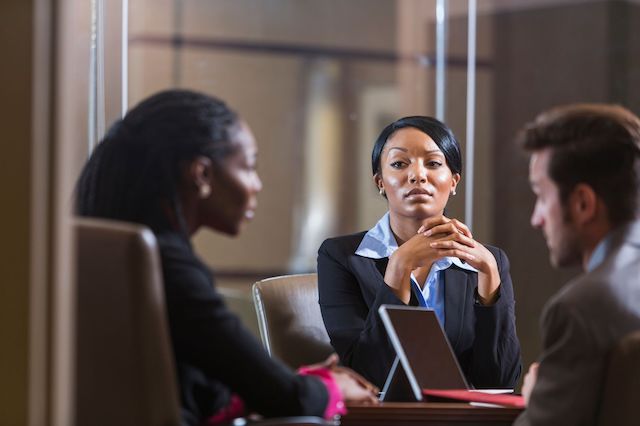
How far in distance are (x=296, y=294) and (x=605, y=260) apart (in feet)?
4.67

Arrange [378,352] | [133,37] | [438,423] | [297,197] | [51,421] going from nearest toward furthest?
[51,421] → [438,423] → [378,352] → [133,37] → [297,197]

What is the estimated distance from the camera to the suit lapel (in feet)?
10.2

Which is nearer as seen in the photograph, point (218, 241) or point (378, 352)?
point (378, 352)

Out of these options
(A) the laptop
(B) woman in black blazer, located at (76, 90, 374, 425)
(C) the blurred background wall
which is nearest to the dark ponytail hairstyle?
(B) woman in black blazer, located at (76, 90, 374, 425)

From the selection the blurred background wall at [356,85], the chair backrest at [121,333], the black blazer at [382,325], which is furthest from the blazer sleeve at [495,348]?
the blurred background wall at [356,85]

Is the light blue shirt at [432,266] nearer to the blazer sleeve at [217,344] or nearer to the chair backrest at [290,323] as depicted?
the chair backrest at [290,323]

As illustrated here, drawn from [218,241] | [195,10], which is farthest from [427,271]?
[195,10]

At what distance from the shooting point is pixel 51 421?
1.78 m

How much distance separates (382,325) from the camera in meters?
3.05

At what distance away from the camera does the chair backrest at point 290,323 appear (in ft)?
11.0

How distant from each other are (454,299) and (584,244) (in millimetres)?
974

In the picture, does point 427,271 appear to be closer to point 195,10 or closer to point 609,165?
point 609,165

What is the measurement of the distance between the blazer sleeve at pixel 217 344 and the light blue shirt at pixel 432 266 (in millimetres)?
1061

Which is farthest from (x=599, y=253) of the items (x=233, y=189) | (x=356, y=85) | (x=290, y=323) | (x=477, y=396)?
(x=356, y=85)
